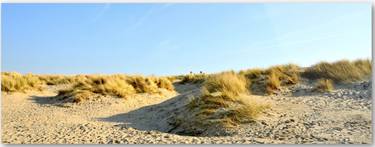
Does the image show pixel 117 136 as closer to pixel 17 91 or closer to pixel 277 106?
pixel 277 106

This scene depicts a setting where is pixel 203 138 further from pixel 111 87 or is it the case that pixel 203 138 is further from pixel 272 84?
pixel 111 87

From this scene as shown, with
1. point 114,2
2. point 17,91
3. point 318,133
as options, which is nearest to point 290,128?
point 318,133

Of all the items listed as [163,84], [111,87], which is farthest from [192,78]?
[111,87]

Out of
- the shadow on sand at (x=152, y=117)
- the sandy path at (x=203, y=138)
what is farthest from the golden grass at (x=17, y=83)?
the shadow on sand at (x=152, y=117)

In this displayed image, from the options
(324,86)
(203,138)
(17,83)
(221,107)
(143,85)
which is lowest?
(203,138)

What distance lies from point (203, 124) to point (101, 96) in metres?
4.75

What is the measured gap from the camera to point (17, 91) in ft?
38.8

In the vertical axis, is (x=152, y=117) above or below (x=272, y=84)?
below

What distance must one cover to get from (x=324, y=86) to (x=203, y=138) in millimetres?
3629

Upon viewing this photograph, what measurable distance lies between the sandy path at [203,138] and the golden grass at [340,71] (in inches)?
43.2

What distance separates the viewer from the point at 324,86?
8.77 m

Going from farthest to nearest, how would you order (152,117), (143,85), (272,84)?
(143,85), (272,84), (152,117)

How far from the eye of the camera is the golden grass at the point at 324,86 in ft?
28.4

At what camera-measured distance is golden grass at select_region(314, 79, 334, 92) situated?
8648 mm
